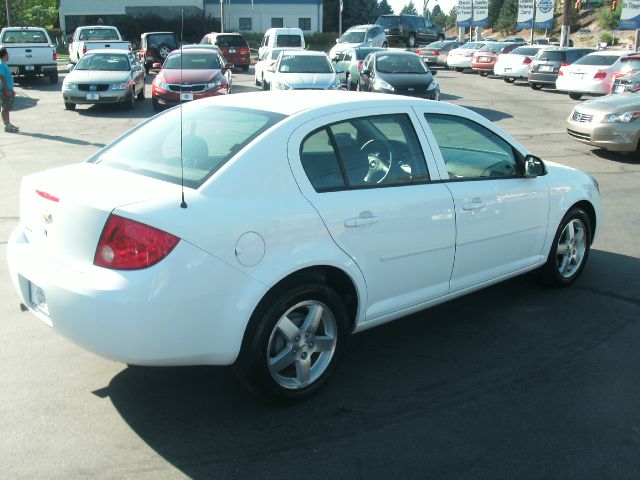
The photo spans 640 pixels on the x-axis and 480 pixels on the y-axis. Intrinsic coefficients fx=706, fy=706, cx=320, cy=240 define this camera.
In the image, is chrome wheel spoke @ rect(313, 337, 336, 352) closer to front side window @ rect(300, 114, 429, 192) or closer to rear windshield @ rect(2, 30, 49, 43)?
front side window @ rect(300, 114, 429, 192)

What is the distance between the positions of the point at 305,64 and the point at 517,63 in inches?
463

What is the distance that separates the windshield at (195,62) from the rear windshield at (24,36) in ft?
24.8

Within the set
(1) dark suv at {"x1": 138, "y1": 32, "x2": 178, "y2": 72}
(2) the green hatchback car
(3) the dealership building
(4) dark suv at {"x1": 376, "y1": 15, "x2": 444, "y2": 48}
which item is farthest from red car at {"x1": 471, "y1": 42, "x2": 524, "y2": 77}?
(3) the dealership building

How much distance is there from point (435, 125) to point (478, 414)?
1907 millimetres

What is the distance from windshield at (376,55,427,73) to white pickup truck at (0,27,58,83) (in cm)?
1175

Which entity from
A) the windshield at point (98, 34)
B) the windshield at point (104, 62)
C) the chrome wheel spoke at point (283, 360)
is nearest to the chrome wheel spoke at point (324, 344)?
the chrome wheel spoke at point (283, 360)

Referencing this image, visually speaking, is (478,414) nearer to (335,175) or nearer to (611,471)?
(611,471)

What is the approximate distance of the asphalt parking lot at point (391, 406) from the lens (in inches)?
133

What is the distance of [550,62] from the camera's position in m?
24.8

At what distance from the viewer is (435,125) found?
4688 millimetres

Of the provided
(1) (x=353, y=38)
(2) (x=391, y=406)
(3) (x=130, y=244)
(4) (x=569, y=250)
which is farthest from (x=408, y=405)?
(1) (x=353, y=38)

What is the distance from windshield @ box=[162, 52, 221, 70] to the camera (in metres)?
18.4

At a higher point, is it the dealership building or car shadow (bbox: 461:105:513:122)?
the dealership building

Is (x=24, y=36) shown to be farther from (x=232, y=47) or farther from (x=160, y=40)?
(x=232, y=47)
